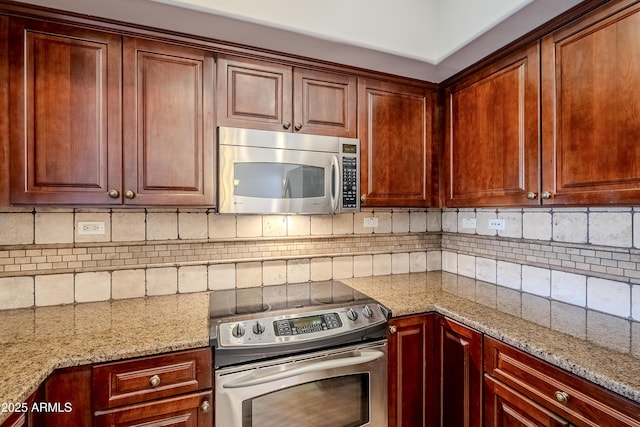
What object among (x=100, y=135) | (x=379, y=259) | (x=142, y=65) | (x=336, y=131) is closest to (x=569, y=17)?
(x=336, y=131)

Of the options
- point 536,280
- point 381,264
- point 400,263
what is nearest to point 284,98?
point 381,264

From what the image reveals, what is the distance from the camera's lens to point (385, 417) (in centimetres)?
150

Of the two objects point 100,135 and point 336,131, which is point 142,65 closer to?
point 100,135

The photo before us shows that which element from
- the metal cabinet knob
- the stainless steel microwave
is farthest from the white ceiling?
the metal cabinet knob

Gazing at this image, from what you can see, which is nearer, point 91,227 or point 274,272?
point 91,227

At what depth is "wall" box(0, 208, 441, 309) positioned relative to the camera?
61.1 inches

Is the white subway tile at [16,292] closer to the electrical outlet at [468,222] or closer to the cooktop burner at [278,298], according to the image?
the cooktop burner at [278,298]

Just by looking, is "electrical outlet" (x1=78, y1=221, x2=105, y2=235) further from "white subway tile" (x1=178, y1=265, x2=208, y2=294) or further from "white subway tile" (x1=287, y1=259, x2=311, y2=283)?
"white subway tile" (x1=287, y1=259, x2=311, y2=283)

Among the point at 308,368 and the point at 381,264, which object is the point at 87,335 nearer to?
the point at 308,368

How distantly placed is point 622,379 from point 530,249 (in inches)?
Answer: 38.8

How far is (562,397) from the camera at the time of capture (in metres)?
1.05

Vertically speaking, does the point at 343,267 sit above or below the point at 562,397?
above

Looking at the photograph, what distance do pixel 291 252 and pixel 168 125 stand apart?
0.98 metres

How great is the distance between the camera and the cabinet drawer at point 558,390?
3.04 feet
